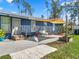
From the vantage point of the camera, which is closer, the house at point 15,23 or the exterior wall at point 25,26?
the house at point 15,23

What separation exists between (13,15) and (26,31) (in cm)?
437

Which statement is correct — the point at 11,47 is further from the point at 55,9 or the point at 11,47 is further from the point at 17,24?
the point at 55,9

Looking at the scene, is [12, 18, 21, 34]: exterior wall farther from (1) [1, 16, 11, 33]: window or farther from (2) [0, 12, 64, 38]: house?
(1) [1, 16, 11, 33]: window

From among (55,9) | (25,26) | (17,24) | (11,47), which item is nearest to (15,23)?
(17,24)

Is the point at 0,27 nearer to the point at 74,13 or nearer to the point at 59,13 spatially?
the point at 74,13

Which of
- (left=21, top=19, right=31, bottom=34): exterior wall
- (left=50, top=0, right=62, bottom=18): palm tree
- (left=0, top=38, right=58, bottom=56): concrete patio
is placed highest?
(left=50, top=0, right=62, bottom=18): palm tree

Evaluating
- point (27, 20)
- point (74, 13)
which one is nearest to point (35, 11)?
point (74, 13)

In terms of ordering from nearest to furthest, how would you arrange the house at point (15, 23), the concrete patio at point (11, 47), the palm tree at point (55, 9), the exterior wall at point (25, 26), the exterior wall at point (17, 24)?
the concrete patio at point (11, 47) < the house at point (15, 23) < the exterior wall at point (17, 24) < the exterior wall at point (25, 26) < the palm tree at point (55, 9)

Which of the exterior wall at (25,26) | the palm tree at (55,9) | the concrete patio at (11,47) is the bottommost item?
the concrete patio at (11,47)

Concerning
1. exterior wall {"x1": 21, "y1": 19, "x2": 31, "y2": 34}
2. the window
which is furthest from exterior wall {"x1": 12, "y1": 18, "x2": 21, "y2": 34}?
A: the window

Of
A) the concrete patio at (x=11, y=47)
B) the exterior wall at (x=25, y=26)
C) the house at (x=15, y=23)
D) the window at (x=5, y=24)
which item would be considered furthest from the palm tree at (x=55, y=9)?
the concrete patio at (x=11, y=47)

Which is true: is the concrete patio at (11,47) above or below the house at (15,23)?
below

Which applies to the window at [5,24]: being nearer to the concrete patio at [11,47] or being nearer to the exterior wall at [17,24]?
the exterior wall at [17,24]

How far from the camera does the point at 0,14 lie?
20969 millimetres
